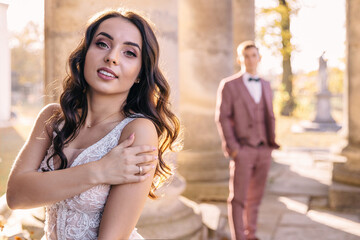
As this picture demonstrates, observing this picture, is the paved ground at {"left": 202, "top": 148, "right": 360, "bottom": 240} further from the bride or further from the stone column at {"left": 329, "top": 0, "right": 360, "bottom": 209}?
the bride

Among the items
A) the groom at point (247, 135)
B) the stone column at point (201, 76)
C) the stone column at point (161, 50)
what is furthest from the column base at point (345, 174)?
the stone column at point (161, 50)

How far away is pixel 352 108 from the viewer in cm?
664

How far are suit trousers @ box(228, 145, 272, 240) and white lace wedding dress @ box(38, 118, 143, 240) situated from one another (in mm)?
2743

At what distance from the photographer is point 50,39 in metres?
3.36

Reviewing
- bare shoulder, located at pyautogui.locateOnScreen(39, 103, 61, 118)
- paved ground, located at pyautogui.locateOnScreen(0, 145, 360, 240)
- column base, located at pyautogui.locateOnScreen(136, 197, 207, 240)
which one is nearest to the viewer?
bare shoulder, located at pyautogui.locateOnScreen(39, 103, 61, 118)

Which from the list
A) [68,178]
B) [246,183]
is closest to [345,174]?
[246,183]

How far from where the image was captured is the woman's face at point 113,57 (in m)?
1.58

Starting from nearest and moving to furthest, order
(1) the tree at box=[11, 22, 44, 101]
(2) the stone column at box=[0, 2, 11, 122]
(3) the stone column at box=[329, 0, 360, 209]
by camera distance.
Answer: (2) the stone column at box=[0, 2, 11, 122], (3) the stone column at box=[329, 0, 360, 209], (1) the tree at box=[11, 22, 44, 101]

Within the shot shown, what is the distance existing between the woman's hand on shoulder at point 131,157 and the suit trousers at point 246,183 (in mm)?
2752

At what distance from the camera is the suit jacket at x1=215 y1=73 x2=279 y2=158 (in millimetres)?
4238

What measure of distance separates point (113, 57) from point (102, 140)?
299 mm

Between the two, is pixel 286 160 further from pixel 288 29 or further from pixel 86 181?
pixel 288 29

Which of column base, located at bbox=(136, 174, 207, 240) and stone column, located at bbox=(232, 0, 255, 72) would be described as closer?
column base, located at bbox=(136, 174, 207, 240)

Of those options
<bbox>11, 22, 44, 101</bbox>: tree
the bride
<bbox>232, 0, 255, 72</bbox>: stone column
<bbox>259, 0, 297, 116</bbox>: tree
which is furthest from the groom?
<bbox>11, 22, 44, 101</bbox>: tree
